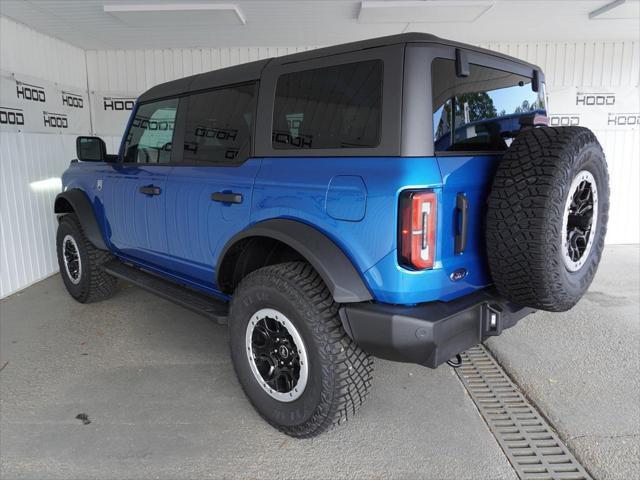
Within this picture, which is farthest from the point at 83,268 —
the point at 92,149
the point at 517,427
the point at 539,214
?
the point at 539,214

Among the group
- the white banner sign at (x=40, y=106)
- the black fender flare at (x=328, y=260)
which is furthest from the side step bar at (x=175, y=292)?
the white banner sign at (x=40, y=106)

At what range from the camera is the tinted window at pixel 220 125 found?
114 inches

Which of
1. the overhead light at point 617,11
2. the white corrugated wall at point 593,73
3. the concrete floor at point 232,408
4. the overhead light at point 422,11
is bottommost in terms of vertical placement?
the concrete floor at point 232,408

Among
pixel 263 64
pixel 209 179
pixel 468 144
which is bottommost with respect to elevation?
pixel 209 179

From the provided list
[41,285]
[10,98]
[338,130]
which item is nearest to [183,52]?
[10,98]

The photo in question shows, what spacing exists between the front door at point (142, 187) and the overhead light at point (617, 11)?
4609mm

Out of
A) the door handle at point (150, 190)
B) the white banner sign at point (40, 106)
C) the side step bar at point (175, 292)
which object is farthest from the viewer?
the white banner sign at point (40, 106)

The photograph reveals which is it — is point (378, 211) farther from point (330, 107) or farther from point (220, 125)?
point (220, 125)

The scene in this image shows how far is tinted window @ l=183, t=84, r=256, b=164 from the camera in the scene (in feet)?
9.46

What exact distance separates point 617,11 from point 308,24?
3388 millimetres

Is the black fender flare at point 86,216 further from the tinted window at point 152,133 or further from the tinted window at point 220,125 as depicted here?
the tinted window at point 220,125

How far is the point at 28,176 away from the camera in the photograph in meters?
5.46

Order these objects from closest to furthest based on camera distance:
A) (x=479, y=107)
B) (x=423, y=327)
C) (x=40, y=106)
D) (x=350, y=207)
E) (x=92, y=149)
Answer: (x=423, y=327), (x=350, y=207), (x=479, y=107), (x=92, y=149), (x=40, y=106)

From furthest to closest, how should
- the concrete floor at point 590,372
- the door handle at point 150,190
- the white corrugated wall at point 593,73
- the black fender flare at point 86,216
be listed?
the white corrugated wall at point 593,73 → the black fender flare at point 86,216 → the door handle at point 150,190 → the concrete floor at point 590,372
